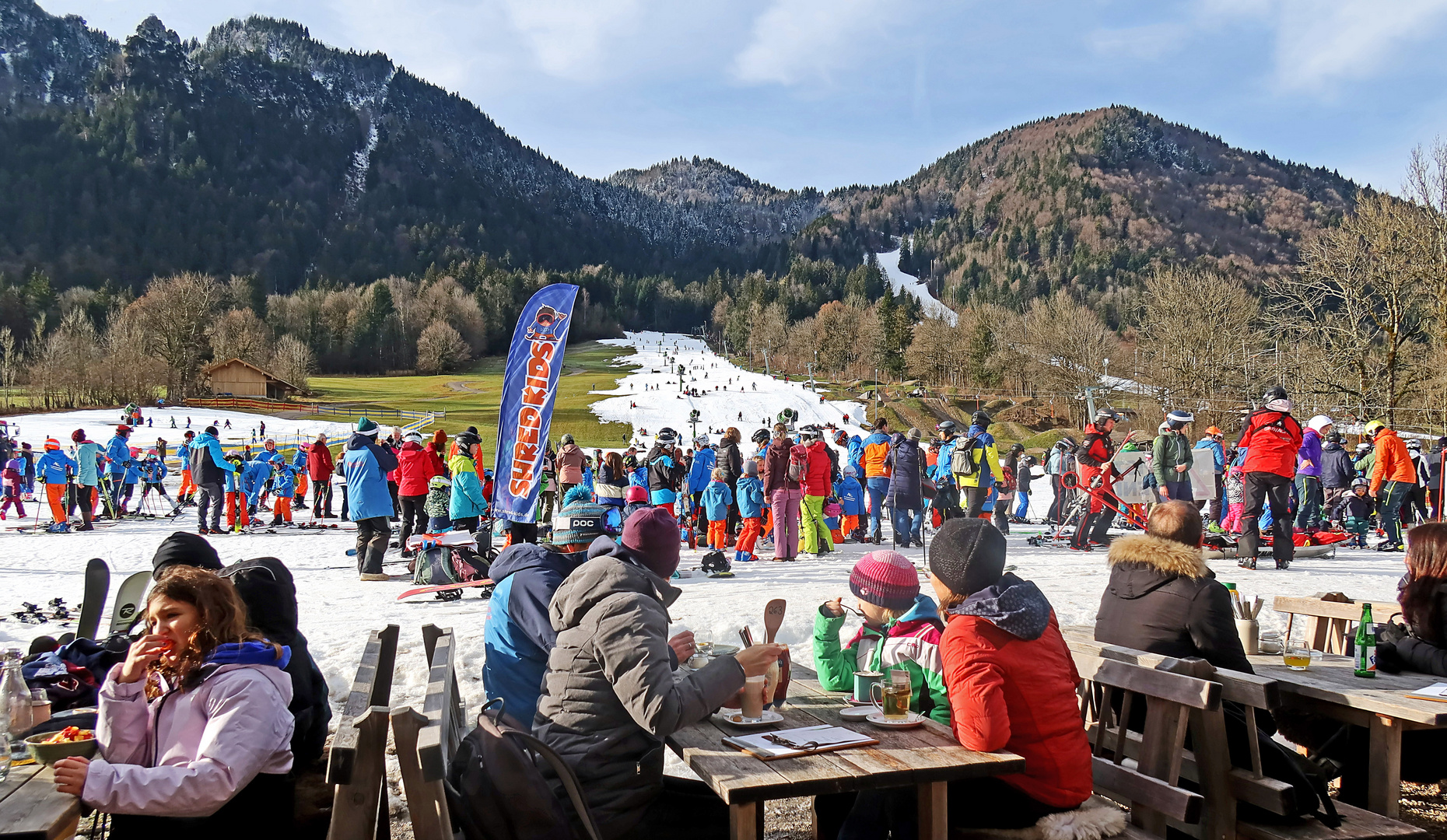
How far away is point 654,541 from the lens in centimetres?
304

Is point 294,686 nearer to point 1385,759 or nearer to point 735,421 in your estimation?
point 1385,759

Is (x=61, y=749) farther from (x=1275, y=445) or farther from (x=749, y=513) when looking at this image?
(x=1275, y=445)

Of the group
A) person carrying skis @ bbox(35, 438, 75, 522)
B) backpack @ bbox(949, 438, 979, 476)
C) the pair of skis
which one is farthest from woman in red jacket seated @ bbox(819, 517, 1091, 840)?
person carrying skis @ bbox(35, 438, 75, 522)

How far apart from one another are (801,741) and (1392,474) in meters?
13.4

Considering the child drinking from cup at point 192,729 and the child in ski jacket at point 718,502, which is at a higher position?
the child drinking from cup at point 192,729

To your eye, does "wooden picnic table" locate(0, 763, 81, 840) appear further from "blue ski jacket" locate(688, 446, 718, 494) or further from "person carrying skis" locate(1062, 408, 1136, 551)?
"person carrying skis" locate(1062, 408, 1136, 551)

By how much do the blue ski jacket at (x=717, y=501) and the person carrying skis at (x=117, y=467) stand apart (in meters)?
12.3

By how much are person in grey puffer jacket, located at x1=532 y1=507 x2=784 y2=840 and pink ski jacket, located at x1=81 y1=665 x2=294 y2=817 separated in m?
0.79

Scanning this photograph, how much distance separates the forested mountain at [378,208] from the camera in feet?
434

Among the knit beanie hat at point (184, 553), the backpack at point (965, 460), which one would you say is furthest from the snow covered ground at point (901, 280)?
the knit beanie hat at point (184, 553)

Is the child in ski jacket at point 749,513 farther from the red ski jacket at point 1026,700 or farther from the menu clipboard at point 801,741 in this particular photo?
the red ski jacket at point 1026,700

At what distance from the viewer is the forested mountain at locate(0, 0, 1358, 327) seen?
13238 centimetres

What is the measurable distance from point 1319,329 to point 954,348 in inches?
2010

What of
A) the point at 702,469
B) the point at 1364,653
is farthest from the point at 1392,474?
the point at 1364,653
